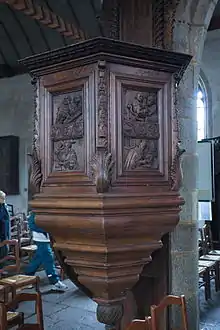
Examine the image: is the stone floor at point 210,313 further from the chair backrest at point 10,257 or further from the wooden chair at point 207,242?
the chair backrest at point 10,257

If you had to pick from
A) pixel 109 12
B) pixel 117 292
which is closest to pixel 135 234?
pixel 117 292

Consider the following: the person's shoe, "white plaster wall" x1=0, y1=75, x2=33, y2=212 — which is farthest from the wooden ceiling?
the person's shoe

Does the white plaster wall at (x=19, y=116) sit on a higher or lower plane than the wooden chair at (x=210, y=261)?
higher

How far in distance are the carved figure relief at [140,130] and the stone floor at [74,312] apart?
96.7 inches

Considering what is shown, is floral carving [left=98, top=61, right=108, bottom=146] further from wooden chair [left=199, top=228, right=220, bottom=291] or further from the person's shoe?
the person's shoe

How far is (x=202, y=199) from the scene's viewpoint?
4.96m

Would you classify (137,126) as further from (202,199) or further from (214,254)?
(214,254)

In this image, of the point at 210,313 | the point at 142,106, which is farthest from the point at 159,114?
the point at 210,313

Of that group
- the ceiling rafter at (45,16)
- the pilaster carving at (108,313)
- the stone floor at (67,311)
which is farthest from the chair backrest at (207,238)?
the pilaster carving at (108,313)

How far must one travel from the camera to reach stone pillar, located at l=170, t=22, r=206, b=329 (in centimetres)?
281

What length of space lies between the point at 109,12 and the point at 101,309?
1777 millimetres

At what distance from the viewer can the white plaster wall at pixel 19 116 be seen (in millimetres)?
9242

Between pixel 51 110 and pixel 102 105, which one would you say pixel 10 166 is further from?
pixel 102 105

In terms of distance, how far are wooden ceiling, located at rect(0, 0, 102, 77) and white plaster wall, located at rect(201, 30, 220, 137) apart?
2745 millimetres
